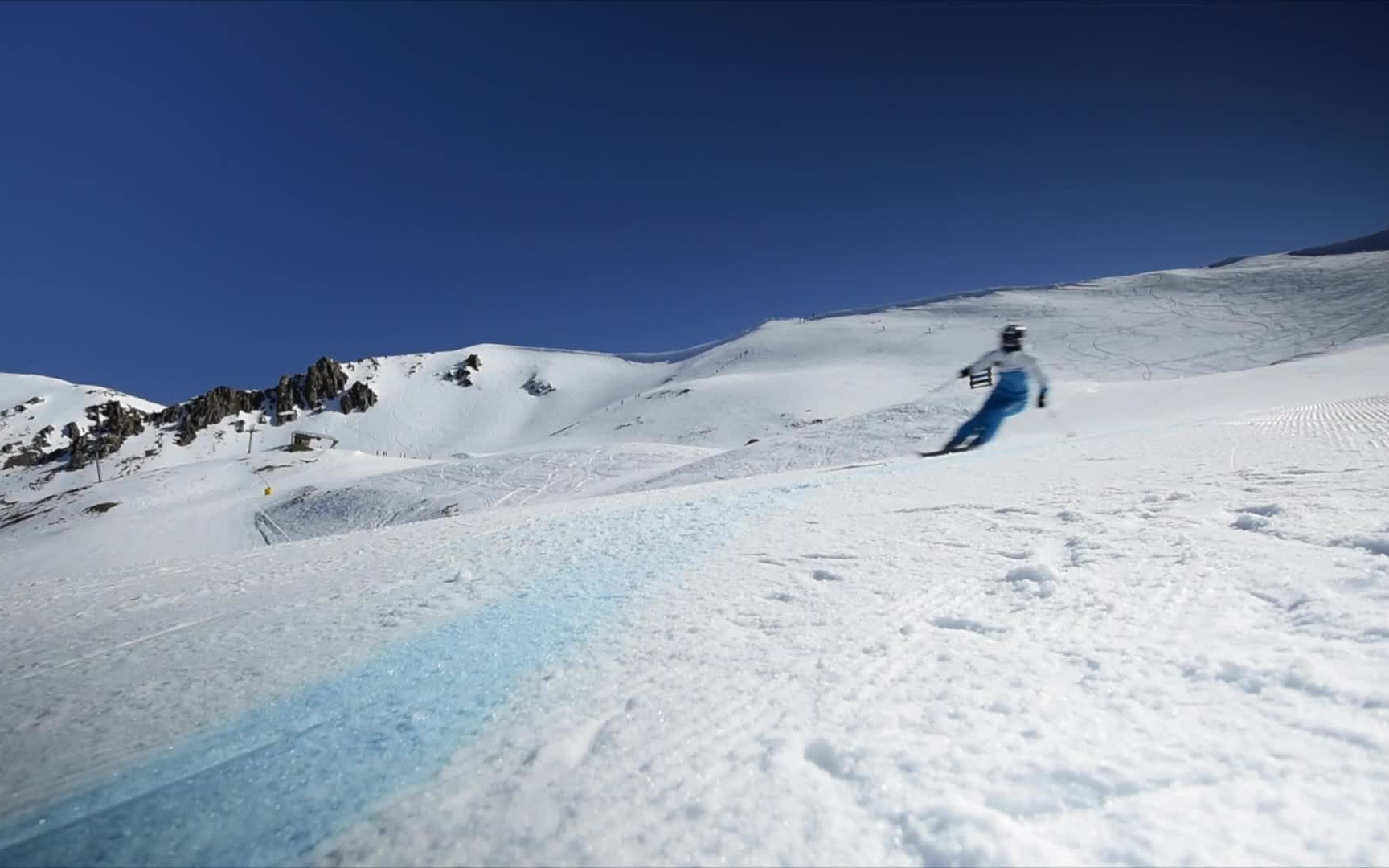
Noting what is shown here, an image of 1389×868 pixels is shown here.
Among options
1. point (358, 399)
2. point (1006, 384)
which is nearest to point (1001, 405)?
point (1006, 384)

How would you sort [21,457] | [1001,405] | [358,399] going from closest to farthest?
[1001,405], [358,399], [21,457]

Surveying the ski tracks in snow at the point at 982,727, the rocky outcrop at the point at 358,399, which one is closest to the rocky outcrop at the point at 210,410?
the rocky outcrop at the point at 358,399

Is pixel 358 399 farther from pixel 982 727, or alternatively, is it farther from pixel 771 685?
pixel 982 727

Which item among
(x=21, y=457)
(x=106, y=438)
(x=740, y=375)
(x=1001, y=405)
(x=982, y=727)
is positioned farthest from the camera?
(x=21, y=457)

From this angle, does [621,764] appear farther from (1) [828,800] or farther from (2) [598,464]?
(2) [598,464]

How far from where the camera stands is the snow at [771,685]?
4.85 feet

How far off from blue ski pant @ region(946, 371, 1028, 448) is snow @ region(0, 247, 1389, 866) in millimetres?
4463

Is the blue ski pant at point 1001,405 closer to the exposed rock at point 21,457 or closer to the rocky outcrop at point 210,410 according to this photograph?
the rocky outcrop at point 210,410

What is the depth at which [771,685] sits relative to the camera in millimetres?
2223

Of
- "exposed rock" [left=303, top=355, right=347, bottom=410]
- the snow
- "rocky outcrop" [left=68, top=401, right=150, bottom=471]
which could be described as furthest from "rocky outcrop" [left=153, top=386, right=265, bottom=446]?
the snow

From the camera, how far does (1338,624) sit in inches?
82.2

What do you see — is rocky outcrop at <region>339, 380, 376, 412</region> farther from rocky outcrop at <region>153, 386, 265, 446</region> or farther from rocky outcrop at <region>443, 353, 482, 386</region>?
rocky outcrop at <region>153, 386, 265, 446</region>

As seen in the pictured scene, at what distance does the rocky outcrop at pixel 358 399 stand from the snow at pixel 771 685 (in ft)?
448

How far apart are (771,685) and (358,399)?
479ft
